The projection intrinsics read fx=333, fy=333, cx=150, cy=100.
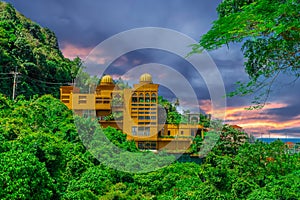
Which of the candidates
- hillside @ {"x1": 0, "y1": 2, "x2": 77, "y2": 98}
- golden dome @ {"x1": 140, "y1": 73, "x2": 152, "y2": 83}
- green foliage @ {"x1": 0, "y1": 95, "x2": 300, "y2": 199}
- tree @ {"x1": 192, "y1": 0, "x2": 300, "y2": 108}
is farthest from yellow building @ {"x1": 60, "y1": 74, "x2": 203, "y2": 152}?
tree @ {"x1": 192, "y1": 0, "x2": 300, "y2": 108}

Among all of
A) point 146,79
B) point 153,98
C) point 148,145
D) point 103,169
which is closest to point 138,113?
point 153,98

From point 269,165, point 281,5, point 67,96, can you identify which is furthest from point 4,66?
point 281,5

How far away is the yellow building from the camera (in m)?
15.6

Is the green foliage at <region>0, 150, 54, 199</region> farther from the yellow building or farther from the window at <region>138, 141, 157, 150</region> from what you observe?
the window at <region>138, 141, 157, 150</region>

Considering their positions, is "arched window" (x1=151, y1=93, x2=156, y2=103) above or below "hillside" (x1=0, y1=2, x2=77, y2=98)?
below

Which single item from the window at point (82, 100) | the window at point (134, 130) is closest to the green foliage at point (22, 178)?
the window at point (134, 130)

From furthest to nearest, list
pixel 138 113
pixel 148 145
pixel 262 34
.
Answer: pixel 148 145, pixel 138 113, pixel 262 34

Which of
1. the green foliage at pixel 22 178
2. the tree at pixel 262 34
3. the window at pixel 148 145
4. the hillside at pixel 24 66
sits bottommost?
the window at pixel 148 145

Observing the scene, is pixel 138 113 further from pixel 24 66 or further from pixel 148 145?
pixel 24 66

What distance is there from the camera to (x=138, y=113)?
51.1ft

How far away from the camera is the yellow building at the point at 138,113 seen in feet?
51.3

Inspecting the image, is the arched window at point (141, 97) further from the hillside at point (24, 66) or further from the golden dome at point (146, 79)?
the hillside at point (24, 66)

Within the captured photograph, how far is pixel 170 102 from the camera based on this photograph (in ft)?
65.5

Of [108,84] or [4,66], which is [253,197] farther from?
[4,66]
